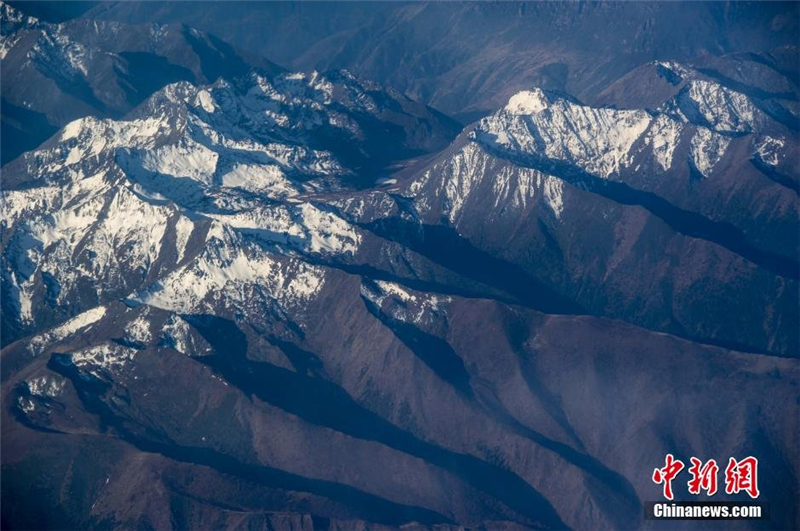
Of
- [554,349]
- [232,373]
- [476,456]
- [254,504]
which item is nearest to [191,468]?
[254,504]

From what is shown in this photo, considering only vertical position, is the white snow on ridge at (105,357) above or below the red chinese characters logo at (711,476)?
above

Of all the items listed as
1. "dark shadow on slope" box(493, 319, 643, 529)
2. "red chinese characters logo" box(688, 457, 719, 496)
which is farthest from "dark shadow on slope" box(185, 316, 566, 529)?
"red chinese characters logo" box(688, 457, 719, 496)

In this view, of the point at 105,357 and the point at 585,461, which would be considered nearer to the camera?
the point at 585,461

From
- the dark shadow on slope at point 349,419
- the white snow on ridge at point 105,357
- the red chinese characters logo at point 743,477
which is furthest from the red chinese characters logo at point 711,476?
the white snow on ridge at point 105,357

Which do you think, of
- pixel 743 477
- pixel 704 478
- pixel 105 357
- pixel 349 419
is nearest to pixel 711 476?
pixel 704 478

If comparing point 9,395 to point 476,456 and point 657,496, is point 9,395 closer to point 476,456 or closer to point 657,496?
point 476,456

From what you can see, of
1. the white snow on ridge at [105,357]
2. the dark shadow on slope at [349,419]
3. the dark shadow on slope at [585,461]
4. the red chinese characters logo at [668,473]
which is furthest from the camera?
the white snow on ridge at [105,357]

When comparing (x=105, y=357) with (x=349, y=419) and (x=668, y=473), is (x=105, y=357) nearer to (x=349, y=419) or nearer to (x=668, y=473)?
(x=349, y=419)

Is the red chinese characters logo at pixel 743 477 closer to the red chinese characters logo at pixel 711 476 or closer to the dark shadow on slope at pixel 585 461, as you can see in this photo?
the red chinese characters logo at pixel 711 476
